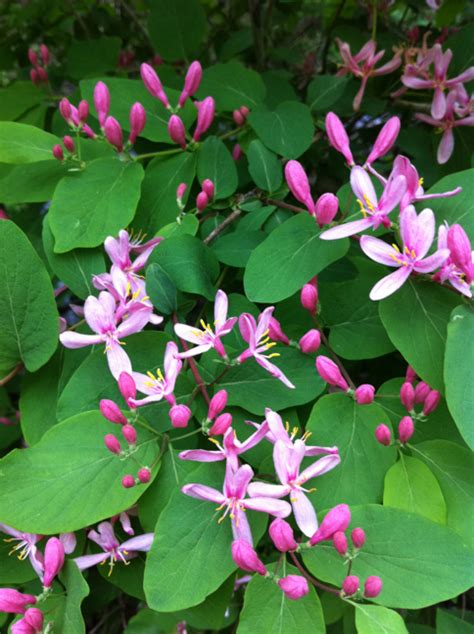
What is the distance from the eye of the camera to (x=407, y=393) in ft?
2.63

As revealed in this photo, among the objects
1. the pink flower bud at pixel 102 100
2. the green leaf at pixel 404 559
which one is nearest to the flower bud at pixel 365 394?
the green leaf at pixel 404 559

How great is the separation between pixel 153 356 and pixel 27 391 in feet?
0.71

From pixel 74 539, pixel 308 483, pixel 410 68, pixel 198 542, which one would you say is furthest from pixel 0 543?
pixel 410 68

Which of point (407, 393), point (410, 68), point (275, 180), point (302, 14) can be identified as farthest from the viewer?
point (302, 14)

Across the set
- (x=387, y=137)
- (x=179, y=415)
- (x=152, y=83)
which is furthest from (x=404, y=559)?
(x=152, y=83)

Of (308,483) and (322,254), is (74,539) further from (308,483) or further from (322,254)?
(322,254)

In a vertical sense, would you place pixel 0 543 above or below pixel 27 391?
below

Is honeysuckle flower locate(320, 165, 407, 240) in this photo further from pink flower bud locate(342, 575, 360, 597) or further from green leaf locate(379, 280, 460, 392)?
pink flower bud locate(342, 575, 360, 597)

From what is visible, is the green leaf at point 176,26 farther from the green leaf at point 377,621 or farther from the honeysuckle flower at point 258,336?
the green leaf at point 377,621

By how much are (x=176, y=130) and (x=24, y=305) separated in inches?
14.9

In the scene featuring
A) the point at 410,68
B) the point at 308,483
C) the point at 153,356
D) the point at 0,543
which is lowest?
the point at 0,543

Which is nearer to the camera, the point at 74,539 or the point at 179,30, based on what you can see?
the point at 74,539

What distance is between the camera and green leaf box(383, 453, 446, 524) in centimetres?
77

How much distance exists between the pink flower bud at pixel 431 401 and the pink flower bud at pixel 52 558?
506mm
